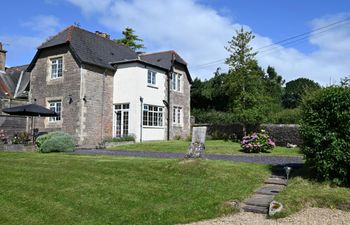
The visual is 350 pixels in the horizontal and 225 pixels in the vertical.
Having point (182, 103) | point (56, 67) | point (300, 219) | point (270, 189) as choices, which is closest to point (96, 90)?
point (56, 67)

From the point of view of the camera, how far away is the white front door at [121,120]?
2631 cm

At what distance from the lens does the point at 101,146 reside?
2311 centimetres

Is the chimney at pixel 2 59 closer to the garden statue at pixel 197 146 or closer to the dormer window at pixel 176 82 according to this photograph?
the dormer window at pixel 176 82

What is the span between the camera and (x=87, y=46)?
87.0 ft

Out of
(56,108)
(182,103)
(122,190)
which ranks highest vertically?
(182,103)

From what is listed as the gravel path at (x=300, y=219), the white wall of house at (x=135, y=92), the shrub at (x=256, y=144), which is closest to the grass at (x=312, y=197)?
the gravel path at (x=300, y=219)

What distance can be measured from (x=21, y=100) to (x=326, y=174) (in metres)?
26.4

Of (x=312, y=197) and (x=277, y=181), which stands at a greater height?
(x=277, y=181)

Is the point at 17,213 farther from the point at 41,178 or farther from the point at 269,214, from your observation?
the point at 269,214

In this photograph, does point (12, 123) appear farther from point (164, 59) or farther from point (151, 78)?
point (164, 59)

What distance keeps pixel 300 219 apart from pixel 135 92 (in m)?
19.6

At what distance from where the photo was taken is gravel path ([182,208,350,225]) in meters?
7.17

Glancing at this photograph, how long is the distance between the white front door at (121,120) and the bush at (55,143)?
22.4 ft

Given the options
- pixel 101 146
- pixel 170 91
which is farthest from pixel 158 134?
pixel 101 146
